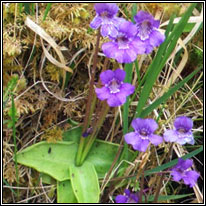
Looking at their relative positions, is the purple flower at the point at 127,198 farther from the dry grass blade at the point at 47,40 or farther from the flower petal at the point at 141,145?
the dry grass blade at the point at 47,40

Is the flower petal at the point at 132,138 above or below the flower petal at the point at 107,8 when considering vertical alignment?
below

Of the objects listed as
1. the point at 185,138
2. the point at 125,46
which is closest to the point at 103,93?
the point at 125,46

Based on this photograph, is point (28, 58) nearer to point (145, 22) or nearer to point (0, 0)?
point (0, 0)

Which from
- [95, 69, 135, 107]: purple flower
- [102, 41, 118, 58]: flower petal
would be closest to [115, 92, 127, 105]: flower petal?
[95, 69, 135, 107]: purple flower

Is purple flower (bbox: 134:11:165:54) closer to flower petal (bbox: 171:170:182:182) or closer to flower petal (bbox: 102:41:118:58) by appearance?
flower petal (bbox: 102:41:118:58)

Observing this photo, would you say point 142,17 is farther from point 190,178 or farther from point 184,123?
point 190,178

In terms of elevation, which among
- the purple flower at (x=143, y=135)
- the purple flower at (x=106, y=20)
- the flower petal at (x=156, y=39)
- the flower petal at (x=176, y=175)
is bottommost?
the flower petal at (x=176, y=175)

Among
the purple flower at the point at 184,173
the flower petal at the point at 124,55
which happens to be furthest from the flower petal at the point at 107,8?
the purple flower at the point at 184,173

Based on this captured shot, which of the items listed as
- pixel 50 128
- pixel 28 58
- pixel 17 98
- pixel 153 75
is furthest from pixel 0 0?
pixel 153 75
